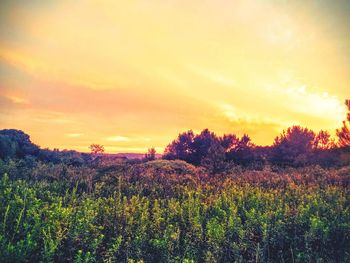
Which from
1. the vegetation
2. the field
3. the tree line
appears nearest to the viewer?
the field

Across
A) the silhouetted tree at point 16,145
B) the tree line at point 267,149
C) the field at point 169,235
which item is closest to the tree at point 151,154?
the tree line at point 267,149

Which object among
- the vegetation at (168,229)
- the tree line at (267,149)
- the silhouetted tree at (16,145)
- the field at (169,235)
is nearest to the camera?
the field at (169,235)

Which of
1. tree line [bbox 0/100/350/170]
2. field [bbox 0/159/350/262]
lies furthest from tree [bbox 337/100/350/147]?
field [bbox 0/159/350/262]

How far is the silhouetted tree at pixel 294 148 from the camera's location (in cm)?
3014

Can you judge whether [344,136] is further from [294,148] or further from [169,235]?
[169,235]

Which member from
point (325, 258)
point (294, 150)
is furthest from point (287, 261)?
point (294, 150)

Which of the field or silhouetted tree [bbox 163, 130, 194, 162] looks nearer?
the field

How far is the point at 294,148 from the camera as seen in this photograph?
32.4 metres

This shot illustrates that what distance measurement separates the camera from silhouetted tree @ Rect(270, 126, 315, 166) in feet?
98.9

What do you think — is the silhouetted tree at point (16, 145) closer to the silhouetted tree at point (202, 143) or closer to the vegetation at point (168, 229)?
the vegetation at point (168, 229)

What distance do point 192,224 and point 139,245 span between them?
5.25 ft

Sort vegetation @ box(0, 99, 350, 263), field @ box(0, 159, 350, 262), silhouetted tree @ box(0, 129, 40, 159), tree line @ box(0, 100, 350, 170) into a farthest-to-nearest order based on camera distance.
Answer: tree line @ box(0, 100, 350, 170)
silhouetted tree @ box(0, 129, 40, 159)
vegetation @ box(0, 99, 350, 263)
field @ box(0, 159, 350, 262)

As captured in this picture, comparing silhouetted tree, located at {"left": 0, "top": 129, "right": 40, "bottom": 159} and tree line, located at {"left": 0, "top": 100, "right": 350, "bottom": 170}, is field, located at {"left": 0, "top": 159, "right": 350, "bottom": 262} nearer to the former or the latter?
silhouetted tree, located at {"left": 0, "top": 129, "right": 40, "bottom": 159}

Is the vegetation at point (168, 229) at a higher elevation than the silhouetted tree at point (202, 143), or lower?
lower
